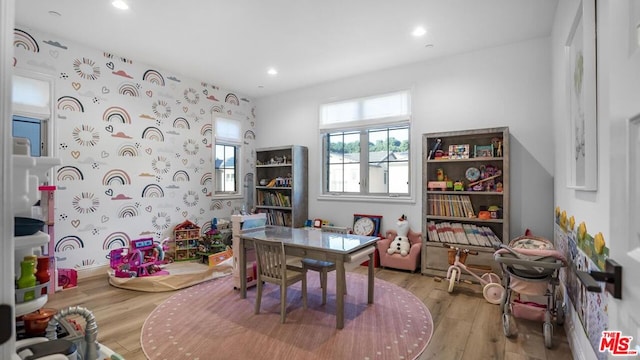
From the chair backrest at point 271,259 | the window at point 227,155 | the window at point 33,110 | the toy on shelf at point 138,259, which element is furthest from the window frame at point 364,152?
the window at point 33,110

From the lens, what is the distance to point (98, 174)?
3.94m

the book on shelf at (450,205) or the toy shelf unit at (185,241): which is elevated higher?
the book on shelf at (450,205)

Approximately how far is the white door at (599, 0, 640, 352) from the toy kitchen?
141 cm

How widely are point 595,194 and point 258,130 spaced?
17.7ft

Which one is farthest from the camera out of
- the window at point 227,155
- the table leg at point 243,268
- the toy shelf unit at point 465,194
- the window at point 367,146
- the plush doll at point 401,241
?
the window at point 227,155

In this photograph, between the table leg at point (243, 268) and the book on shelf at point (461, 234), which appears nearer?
the table leg at point (243, 268)

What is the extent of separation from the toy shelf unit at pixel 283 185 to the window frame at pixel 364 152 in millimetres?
368

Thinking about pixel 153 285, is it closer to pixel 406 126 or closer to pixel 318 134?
pixel 318 134

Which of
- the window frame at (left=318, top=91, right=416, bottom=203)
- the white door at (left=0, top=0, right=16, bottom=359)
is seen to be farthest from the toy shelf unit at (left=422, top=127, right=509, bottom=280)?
the white door at (left=0, top=0, right=16, bottom=359)

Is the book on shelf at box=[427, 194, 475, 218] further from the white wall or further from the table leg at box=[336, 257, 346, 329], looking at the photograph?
the table leg at box=[336, 257, 346, 329]

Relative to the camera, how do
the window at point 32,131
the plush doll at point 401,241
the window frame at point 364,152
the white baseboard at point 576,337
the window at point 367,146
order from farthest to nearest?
the window at point 367,146
the window frame at point 364,152
the plush doll at point 401,241
the window at point 32,131
the white baseboard at point 576,337

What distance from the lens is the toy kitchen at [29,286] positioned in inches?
24.0

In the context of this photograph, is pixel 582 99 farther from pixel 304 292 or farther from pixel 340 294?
pixel 304 292

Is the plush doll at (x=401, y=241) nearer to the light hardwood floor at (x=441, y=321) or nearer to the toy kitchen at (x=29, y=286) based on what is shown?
the light hardwood floor at (x=441, y=321)
